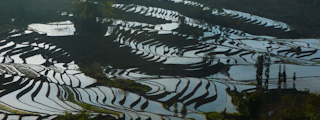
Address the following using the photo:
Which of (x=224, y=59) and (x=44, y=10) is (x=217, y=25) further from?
(x=44, y=10)

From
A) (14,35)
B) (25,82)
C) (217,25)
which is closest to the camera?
(25,82)

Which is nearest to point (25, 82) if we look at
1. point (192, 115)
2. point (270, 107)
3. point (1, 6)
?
point (192, 115)

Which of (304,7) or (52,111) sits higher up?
(304,7)

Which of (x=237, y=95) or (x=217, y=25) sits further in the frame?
(x=217, y=25)

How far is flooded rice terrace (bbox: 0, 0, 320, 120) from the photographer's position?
1306 cm

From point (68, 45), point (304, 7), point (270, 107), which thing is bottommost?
point (270, 107)

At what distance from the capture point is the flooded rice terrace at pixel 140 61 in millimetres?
13062

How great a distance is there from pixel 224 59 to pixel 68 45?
29.6 ft

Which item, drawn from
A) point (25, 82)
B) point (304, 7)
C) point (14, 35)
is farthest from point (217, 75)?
point (304, 7)

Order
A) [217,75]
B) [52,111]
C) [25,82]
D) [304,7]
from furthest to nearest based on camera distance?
[304,7]
[217,75]
[25,82]
[52,111]

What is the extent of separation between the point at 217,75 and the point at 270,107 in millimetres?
5008

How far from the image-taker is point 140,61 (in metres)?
19.5

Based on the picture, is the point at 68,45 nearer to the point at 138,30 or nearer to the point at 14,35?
the point at 14,35

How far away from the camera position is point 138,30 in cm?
2686
